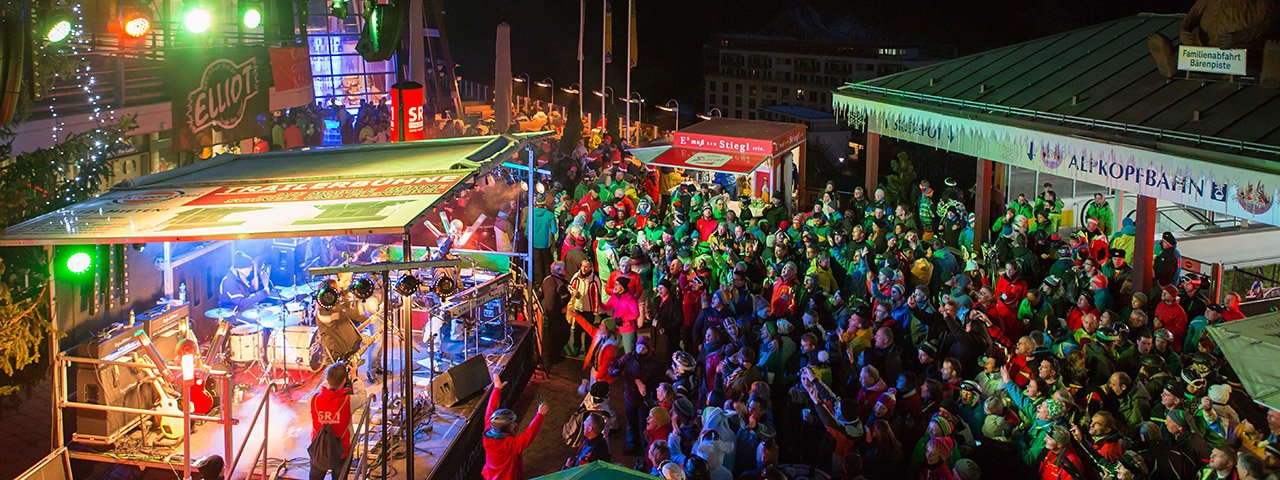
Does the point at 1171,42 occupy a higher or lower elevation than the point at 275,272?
higher

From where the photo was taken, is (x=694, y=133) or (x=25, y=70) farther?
(x=694, y=133)

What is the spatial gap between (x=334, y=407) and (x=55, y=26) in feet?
14.0

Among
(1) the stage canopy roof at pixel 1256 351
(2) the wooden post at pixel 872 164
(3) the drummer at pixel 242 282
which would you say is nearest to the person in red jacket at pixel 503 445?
(1) the stage canopy roof at pixel 1256 351

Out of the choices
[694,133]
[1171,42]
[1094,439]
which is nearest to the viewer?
[1094,439]

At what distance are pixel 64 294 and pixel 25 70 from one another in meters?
2.18

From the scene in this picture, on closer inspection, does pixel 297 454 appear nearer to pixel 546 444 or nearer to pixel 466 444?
pixel 466 444

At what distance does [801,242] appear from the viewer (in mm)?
14672

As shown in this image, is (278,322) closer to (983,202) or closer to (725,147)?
(725,147)

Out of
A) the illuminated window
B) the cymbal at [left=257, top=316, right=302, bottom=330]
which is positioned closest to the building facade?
the illuminated window

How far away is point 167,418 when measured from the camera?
34.9ft

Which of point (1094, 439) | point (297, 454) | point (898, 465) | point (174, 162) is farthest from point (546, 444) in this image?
point (174, 162)

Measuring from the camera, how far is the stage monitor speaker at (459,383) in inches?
452

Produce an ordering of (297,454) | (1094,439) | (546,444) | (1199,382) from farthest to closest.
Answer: (546,444) → (297,454) → (1199,382) → (1094,439)

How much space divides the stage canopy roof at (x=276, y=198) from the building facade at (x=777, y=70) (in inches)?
2495
